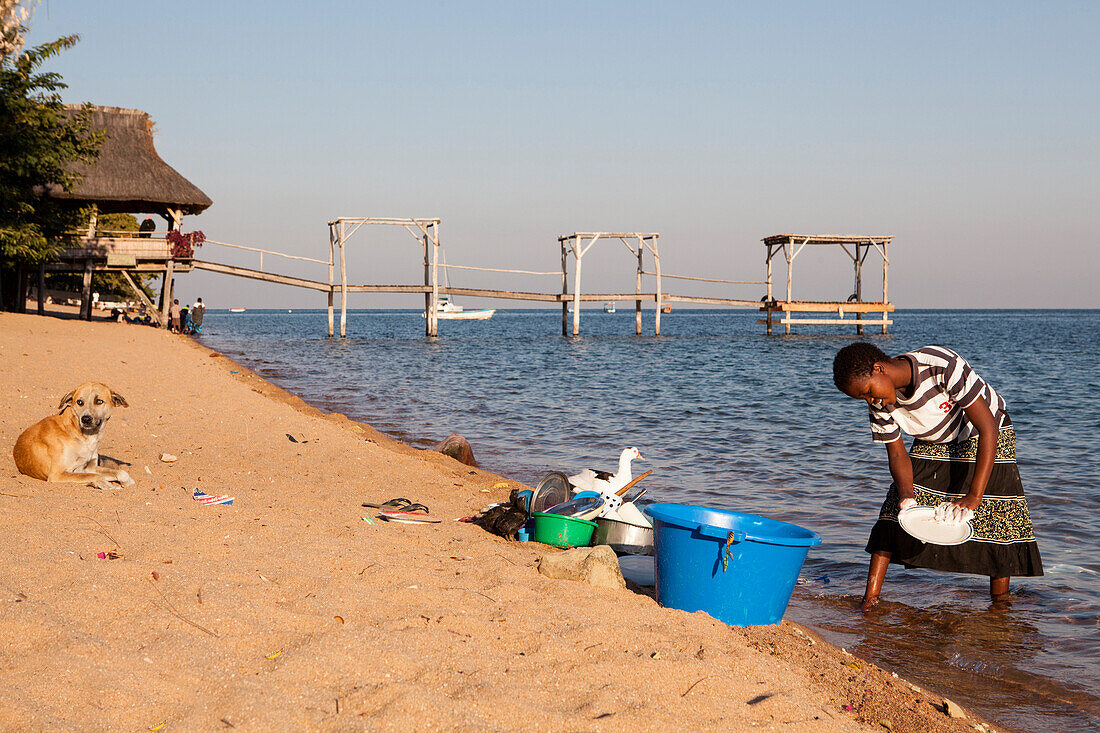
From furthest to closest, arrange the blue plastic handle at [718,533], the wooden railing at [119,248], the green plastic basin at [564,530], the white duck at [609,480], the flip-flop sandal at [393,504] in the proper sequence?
1. the wooden railing at [119,248]
2. the flip-flop sandal at [393,504]
3. the white duck at [609,480]
4. the green plastic basin at [564,530]
5. the blue plastic handle at [718,533]

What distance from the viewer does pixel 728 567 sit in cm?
397

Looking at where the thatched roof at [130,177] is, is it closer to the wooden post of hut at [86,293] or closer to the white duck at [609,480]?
the wooden post of hut at [86,293]

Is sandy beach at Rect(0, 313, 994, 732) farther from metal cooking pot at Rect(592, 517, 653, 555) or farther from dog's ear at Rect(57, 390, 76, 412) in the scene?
dog's ear at Rect(57, 390, 76, 412)

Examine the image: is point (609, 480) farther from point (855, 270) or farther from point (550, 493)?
point (855, 270)

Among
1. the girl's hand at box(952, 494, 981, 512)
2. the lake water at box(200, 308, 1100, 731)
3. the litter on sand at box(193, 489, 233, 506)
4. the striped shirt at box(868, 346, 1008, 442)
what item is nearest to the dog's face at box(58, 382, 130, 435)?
A: the litter on sand at box(193, 489, 233, 506)

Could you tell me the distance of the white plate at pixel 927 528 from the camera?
421cm

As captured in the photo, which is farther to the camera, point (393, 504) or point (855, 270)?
point (855, 270)

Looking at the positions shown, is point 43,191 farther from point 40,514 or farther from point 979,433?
point 979,433

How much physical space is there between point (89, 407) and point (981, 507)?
562cm

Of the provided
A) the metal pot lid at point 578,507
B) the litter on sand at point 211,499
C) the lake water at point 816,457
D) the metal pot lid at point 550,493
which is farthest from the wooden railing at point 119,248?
the metal pot lid at point 578,507

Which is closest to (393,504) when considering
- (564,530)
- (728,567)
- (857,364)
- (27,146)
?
(564,530)

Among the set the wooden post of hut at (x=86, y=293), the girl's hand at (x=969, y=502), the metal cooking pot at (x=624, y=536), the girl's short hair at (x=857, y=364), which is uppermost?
the wooden post of hut at (x=86, y=293)

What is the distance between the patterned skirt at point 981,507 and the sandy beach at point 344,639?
0.88 meters

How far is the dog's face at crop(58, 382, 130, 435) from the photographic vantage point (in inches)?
220
